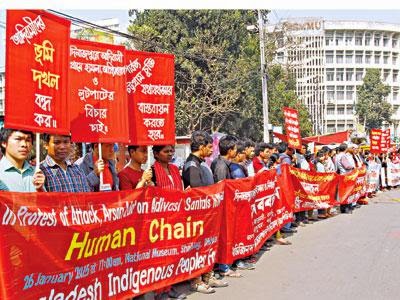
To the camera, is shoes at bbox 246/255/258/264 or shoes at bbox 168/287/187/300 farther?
shoes at bbox 246/255/258/264

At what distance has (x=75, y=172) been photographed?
5008mm

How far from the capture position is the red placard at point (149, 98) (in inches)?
232

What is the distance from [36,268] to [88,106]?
1.82 metres

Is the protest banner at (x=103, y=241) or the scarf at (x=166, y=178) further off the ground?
the scarf at (x=166, y=178)

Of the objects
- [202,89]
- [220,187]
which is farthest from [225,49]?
[220,187]

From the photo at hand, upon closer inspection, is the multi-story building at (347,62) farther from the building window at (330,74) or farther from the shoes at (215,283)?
the shoes at (215,283)

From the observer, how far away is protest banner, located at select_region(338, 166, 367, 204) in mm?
14195

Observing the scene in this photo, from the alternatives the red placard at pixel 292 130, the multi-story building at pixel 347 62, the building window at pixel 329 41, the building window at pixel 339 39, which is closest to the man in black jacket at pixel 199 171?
the red placard at pixel 292 130

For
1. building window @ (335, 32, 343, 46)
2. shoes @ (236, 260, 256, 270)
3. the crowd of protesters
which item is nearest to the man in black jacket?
the crowd of protesters

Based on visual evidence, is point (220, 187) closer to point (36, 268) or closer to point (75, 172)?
point (75, 172)

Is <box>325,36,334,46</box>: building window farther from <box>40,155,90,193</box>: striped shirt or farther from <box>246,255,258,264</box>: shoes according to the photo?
<box>40,155,90,193</box>: striped shirt

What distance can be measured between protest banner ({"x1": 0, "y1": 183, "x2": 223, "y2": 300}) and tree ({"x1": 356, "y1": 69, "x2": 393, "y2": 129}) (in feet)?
257

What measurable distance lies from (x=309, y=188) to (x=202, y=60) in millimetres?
19430

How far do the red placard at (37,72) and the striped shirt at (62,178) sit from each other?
0.37 m
